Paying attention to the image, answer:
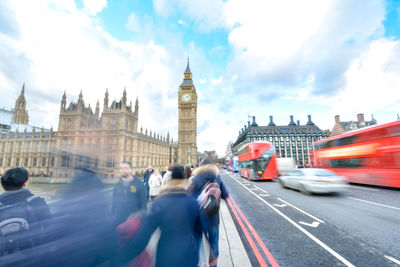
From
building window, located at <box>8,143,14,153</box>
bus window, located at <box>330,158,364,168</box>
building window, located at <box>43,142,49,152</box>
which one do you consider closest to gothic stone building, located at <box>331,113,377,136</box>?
bus window, located at <box>330,158,364,168</box>

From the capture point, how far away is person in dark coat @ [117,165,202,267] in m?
1.46

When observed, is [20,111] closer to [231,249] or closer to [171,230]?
[231,249]

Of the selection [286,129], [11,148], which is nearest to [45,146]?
[11,148]

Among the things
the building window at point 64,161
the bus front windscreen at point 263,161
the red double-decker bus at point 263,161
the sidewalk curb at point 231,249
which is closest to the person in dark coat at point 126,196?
the building window at point 64,161

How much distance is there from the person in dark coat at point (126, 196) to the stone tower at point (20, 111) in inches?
3944

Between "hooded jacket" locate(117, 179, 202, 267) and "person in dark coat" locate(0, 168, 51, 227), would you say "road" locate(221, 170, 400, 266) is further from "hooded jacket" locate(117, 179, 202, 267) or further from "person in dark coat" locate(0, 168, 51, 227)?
"person in dark coat" locate(0, 168, 51, 227)

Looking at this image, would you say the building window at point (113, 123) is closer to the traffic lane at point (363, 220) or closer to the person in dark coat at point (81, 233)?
the traffic lane at point (363, 220)

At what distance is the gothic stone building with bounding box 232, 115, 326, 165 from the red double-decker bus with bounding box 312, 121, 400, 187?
226 ft

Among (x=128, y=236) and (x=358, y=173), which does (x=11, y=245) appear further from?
(x=358, y=173)

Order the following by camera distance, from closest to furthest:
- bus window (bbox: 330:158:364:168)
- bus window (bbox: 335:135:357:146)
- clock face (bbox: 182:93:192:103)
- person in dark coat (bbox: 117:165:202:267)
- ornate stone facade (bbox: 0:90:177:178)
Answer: person in dark coat (bbox: 117:165:202:267), bus window (bbox: 330:158:364:168), bus window (bbox: 335:135:357:146), ornate stone facade (bbox: 0:90:177:178), clock face (bbox: 182:93:192:103)

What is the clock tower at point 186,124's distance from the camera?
62656 millimetres

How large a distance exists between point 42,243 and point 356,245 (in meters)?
6.01

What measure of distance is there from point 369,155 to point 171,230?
16.0 metres

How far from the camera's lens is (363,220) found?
535 cm
